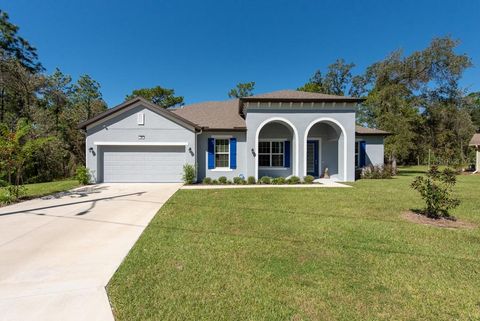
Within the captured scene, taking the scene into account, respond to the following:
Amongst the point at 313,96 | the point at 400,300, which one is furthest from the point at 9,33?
the point at 400,300

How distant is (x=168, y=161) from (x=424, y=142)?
105ft

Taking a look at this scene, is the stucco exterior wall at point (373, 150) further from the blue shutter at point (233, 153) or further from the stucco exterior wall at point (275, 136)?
the blue shutter at point (233, 153)

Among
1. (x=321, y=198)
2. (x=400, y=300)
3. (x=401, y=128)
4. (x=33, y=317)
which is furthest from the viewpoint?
(x=401, y=128)

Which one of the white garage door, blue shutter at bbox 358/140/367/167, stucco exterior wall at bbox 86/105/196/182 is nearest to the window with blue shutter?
blue shutter at bbox 358/140/367/167

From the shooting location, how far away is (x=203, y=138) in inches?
542

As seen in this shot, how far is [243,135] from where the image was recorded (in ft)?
45.4

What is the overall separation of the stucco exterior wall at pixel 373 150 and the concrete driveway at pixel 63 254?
14698 millimetres

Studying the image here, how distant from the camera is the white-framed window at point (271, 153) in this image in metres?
14.8

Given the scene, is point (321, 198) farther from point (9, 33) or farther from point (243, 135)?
point (9, 33)

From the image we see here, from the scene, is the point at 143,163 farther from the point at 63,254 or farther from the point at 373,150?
the point at 373,150

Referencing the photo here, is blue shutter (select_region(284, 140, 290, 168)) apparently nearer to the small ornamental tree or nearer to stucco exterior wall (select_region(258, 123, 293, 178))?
stucco exterior wall (select_region(258, 123, 293, 178))

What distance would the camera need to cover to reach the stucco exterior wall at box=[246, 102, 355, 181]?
13.2 meters

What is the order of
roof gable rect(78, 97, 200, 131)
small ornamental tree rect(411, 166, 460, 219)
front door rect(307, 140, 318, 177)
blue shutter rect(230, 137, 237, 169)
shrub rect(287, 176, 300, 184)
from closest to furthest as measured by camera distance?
small ornamental tree rect(411, 166, 460, 219) < roof gable rect(78, 97, 200, 131) < shrub rect(287, 176, 300, 184) < blue shutter rect(230, 137, 237, 169) < front door rect(307, 140, 318, 177)

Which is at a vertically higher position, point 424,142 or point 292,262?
point 424,142
